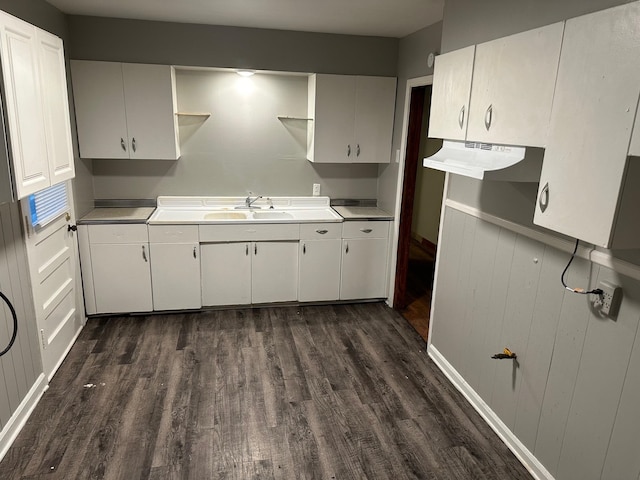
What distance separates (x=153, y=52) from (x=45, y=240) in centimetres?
177

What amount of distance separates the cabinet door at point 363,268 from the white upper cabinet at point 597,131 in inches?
93.3

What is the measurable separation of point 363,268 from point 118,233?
2127mm

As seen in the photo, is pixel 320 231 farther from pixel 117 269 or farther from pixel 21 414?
pixel 21 414

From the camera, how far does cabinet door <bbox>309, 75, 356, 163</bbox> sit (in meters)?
3.79

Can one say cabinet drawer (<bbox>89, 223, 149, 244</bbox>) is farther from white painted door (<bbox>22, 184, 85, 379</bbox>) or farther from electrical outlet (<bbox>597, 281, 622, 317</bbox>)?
electrical outlet (<bbox>597, 281, 622, 317</bbox>)

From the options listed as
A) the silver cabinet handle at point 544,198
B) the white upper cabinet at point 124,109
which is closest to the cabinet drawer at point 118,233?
the white upper cabinet at point 124,109

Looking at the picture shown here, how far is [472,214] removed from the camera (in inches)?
104

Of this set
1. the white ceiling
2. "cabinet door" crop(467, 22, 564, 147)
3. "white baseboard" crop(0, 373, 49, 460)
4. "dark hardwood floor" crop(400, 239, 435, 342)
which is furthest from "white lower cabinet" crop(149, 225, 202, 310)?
"cabinet door" crop(467, 22, 564, 147)

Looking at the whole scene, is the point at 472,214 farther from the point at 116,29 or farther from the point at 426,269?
the point at 116,29

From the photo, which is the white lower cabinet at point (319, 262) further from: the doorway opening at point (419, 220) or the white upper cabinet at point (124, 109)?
the white upper cabinet at point (124, 109)

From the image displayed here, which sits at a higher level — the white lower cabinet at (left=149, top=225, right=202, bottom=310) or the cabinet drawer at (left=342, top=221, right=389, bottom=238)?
the cabinet drawer at (left=342, top=221, right=389, bottom=238)

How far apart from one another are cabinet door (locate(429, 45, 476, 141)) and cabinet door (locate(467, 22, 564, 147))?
0.07 metres

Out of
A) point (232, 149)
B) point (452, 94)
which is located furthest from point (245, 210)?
point (452, 94)

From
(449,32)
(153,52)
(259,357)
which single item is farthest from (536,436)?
(153,52)
